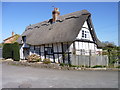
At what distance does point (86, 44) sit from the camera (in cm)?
1822

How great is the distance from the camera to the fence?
1465cm

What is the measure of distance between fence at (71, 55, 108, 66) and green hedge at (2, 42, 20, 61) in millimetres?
11914

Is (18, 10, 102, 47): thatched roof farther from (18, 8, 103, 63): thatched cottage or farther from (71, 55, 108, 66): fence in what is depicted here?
(71, 55, 108, 66): fence

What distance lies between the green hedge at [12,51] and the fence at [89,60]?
11914mm

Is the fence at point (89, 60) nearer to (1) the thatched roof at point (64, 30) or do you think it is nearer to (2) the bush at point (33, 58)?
(1) the thatched roof at point (64, 30)

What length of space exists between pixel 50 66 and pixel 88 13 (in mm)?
8933

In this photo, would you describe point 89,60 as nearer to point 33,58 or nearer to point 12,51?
point 33,58

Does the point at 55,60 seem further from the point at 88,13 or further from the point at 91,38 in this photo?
the point at 88,13

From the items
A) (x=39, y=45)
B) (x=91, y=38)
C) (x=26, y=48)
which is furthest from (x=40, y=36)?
(x=91, y=38)

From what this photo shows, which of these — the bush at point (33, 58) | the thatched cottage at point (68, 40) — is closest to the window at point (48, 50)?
the thatched cottage at point (68, 40)

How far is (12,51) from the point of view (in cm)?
2384

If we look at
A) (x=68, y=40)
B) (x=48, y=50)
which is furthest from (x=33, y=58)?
(x=68, y=40)

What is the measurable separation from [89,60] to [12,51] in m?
15.3

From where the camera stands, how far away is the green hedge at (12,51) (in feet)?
74.0
